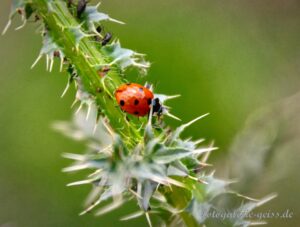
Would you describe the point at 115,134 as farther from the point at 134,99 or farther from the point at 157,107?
the point at 157,107

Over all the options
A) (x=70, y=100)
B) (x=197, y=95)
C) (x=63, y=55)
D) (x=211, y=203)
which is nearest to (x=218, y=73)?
(x=197, y=95)

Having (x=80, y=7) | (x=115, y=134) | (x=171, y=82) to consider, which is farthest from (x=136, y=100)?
(x=171, y=82)

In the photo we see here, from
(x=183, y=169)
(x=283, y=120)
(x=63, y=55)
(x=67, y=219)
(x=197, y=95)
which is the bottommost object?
(x=67, y=219)

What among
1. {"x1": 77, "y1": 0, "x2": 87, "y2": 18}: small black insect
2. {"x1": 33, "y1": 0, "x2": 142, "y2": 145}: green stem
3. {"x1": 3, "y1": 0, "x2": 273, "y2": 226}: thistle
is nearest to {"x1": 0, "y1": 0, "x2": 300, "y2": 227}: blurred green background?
{"x1": 3, "y1": 0, "x2": 273, "y2": 226}: thistle

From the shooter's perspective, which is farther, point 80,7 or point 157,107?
point 157,107

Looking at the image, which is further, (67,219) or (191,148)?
(67,219)

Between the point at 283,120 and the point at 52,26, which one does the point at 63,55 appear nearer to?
the point at 52,26

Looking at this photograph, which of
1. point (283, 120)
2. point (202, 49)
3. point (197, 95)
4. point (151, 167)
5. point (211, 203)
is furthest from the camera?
point (202, 49)
